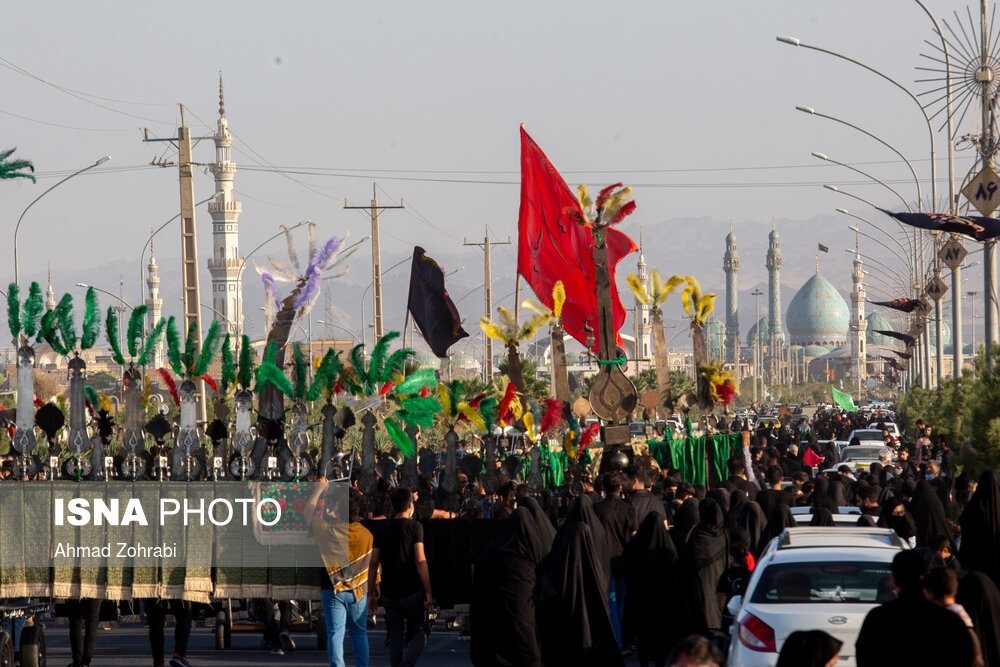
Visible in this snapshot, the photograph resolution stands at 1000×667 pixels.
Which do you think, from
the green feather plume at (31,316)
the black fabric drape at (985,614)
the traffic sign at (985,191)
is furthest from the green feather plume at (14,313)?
the traffic sign at (985,191)

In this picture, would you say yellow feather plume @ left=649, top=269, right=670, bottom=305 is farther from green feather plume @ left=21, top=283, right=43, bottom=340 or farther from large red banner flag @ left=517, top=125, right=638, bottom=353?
green feather plume @ left=21, top=283, right=43, bottom=340

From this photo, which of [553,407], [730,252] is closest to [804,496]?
[553,407]

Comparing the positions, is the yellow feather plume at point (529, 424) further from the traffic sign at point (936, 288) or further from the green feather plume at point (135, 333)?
the traffic sign at point (936, 288)

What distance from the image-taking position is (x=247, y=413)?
1270 cm

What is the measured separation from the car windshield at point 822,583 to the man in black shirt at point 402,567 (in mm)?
2753

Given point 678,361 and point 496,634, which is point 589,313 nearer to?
point 496,634

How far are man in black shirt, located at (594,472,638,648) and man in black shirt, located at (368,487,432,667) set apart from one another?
1.56 m

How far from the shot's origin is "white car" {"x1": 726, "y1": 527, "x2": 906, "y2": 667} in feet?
26.5

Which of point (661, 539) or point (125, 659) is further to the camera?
point (125, 659)

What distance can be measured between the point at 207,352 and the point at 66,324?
1.70m

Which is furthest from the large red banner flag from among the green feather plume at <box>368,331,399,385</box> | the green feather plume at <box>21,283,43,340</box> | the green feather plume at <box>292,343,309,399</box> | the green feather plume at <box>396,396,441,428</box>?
the green feather plume at <box>21,283,43,340</box>

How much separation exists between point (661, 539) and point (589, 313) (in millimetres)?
7714

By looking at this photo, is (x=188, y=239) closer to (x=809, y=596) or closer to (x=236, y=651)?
(x=236, y=651)

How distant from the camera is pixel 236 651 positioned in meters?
12.8
